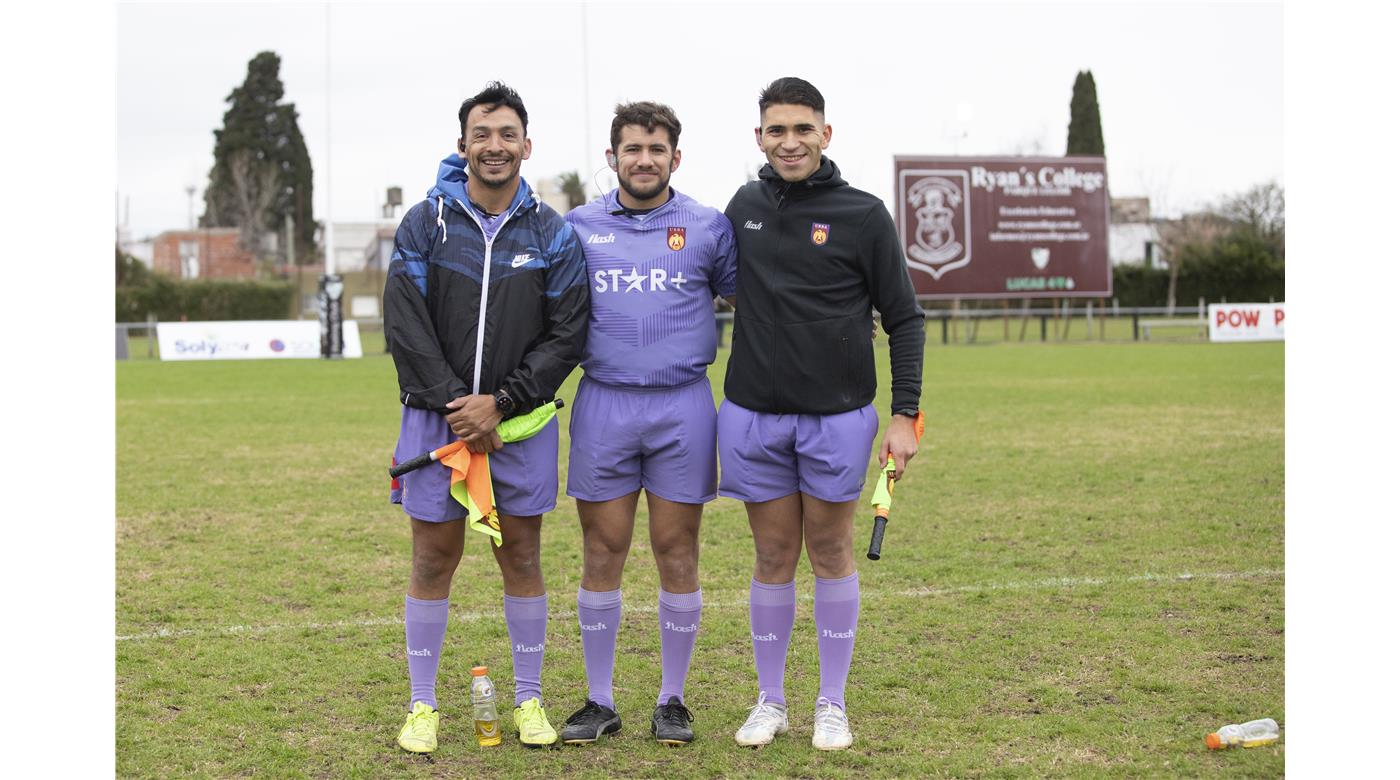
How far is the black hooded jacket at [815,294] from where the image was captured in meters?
4.39

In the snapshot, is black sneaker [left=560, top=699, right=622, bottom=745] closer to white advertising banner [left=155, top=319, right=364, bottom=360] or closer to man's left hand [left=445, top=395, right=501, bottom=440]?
man's left hand [left=445, top=395, right=501, bottom=440]

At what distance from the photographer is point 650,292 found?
4.43 m

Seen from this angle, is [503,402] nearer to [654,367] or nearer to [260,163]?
[654,367]

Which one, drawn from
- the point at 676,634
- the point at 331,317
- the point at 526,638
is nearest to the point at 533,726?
the point at 526,638

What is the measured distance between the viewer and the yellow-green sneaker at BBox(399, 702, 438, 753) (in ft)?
14.0

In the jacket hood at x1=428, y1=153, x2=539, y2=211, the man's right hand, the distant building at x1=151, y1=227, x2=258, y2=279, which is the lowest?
the man's right hand

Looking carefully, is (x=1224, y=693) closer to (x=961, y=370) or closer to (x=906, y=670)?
(x=906, y=670)

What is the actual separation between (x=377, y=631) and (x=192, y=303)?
134 feet

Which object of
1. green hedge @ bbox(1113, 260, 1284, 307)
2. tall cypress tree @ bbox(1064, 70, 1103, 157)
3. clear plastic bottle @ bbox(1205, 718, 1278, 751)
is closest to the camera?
clear plastic bottle @ bbox(1205, 718, 1278, 751)

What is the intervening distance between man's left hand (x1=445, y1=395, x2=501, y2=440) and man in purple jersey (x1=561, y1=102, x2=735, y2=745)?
1.21ft

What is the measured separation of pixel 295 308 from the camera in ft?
153

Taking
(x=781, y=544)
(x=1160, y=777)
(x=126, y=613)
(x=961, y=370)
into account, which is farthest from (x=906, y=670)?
(x=961, y=370)

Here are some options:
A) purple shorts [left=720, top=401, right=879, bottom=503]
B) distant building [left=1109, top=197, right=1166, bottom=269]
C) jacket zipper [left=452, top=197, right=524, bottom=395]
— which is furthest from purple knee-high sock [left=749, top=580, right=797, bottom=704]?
distant building [left=1109, top=197, right=1166, bottom=269]

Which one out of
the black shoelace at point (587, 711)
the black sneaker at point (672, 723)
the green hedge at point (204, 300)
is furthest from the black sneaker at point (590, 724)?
the green hedge at point (204, 300)
